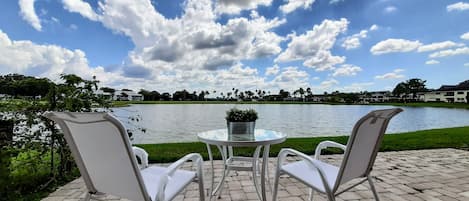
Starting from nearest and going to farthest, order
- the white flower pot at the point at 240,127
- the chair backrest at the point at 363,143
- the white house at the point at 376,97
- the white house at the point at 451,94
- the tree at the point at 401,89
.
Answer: the chair backrest at the point at 363,143 < the white flower pot at the point at 240,127 < the white house at the point at 451,94 < the tree at the point at 401,89 < the white house at the point at 376,97

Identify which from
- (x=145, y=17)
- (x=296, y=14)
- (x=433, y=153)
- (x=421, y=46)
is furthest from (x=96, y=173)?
(x=421, y=46)

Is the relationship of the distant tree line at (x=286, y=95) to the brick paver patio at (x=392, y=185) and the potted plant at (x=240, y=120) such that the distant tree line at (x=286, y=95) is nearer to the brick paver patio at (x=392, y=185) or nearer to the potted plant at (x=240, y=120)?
the brick paver patio at (x=392, y=185)

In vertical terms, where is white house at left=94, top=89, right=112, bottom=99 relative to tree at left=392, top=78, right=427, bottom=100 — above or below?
below

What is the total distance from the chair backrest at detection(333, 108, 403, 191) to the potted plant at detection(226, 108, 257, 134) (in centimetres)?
92

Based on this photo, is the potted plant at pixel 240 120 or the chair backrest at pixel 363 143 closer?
the chair backrest at pixel 363 143

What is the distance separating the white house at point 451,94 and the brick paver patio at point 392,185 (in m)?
61.1

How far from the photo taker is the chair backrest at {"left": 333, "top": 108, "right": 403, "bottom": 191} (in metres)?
1.32

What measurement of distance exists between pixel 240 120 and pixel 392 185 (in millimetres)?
1776

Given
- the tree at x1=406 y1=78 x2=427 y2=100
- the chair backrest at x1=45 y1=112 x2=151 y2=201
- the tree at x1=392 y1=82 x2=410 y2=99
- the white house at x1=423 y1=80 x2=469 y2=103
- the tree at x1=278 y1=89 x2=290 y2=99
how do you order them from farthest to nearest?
1. the tree at x1=278 y1=89 x2=290 y2=99
2. the tree at x1=392 y1=82 x2=410 y2=99
3. the tree at x1=406 y1=78 x2=427 y2=100
4. the white house at x1=423 y1=80 x2=469 y2=103
5. the chair backrest at x1=45 y1=112 x2=151 y2=201

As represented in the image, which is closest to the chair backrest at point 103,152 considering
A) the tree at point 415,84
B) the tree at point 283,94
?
the tree at point 283,94

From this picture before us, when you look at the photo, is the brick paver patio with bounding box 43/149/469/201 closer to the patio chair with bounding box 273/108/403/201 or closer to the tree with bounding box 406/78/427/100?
the patio chair with bounding box 273/108/403/201

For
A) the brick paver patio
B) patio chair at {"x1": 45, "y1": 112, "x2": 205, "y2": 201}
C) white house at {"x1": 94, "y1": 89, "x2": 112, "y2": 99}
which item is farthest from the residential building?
patio chair at {"x1": 45, "y1": 112, "x2": 205, "y2": 201}

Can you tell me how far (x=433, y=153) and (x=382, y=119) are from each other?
11.2 feet

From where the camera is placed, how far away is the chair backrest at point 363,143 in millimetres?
1318
